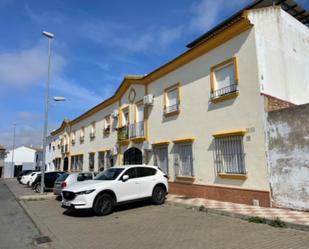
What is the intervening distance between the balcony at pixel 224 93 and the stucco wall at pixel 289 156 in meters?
1.91

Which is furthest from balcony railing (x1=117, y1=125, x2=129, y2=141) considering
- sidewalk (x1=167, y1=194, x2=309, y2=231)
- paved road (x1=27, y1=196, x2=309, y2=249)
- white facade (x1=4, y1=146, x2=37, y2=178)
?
white facade (x1=4, y1=146, x2=37, y2=178)

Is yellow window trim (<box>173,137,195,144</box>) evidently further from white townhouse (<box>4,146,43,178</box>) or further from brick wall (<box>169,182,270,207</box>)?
white townhouse (<box>4,146,43,178</box>)

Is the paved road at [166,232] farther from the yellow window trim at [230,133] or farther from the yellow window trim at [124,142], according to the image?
the yellow window trim at [124,142]

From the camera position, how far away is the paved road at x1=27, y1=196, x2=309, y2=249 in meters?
6.09

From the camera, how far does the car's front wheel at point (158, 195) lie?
1137cm

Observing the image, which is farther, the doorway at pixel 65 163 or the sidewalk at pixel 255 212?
the doorway at pixel 65 163

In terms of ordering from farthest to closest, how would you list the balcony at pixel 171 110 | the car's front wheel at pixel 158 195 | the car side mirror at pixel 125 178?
the balcony at pixel 171 110
the car's front wheel at pixel 158 195
the car side mirror at pixel 125 178

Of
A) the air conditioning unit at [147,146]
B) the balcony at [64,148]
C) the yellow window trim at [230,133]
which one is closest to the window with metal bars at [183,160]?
the yellow window trim at [230,133]

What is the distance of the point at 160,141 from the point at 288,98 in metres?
6.96

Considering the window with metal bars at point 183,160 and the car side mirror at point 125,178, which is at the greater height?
the window with metal bars at point 183,160

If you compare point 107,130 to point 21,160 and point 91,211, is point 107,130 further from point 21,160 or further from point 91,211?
point 21,160

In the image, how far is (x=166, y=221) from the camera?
848cm

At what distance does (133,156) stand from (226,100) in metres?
8.91

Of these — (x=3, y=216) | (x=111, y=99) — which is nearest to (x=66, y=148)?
(x=111, y=99)
